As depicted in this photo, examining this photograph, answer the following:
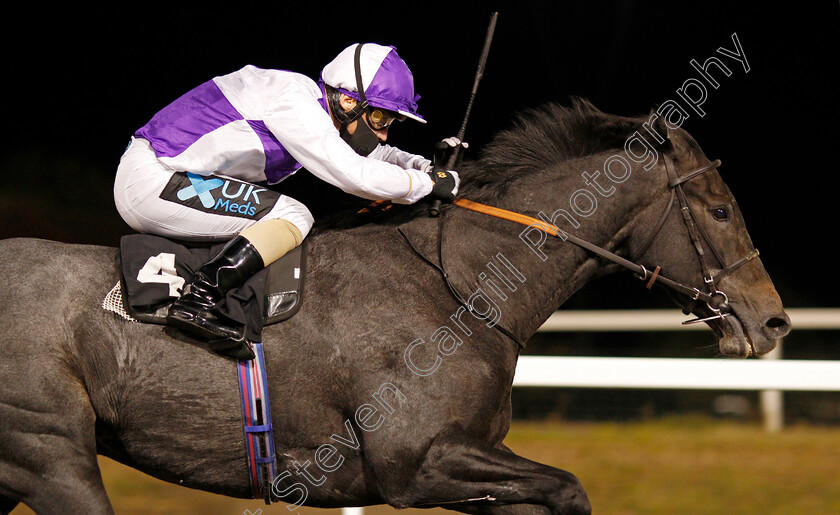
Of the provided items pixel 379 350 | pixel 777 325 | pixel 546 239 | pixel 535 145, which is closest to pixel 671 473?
pixel 777 325

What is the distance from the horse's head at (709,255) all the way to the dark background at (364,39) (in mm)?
5707

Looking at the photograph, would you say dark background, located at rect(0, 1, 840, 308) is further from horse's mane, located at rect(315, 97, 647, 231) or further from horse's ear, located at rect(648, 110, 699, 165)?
horse's ear, located at rect(648, 110, 699, 165)

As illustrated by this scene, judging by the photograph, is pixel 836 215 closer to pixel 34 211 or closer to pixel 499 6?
pixel 499 6

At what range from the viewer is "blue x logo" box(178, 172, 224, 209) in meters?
2.92

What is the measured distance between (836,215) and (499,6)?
4839 mm

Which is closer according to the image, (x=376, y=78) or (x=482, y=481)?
(x=482, y=481)

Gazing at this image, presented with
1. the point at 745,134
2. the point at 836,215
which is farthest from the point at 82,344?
the point at 836,215

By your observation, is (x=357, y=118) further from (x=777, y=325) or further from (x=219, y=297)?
(x=777, y=325)

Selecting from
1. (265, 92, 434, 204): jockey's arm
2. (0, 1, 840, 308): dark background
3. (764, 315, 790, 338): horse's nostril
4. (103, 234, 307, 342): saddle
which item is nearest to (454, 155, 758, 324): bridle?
(764, 315, 790, 338): horse's nostril

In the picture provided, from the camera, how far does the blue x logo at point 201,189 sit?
2918 mm

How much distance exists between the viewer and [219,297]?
9.17 feet

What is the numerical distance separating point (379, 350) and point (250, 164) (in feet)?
2.79

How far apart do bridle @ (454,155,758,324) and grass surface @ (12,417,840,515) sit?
193 centimetres

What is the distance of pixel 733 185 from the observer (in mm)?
9516
